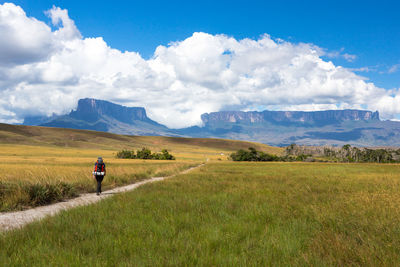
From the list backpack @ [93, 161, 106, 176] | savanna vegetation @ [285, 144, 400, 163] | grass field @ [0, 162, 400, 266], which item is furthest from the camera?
savanna vegetation @ [285, 144, 400, 163]

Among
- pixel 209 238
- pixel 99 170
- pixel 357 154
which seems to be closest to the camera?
pixel 209 238

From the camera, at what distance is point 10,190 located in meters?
12.9

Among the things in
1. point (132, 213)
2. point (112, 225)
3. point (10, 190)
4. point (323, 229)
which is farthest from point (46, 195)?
point (323, 229)

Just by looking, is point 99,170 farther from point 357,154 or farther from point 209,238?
point 357,154

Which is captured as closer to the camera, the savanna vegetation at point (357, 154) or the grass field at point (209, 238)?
the grass field at point (209, 238)

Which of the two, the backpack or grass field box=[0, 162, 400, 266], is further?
the backpack

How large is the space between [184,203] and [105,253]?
18.2ft

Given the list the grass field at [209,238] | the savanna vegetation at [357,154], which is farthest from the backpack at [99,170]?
the savanna vegetation at [357,154]

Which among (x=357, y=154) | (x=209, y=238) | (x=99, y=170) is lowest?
(x=357, y=154)

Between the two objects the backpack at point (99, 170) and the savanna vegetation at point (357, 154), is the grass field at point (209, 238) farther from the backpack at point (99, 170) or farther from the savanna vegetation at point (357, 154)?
the savanna vegetation at point (357, 154)

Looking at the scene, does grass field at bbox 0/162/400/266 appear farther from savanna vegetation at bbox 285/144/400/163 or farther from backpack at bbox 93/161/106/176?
savanna vegetation at bbox 285/144/400/163

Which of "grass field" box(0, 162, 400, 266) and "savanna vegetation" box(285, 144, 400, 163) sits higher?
"grass field" box(0, 162, 400, 266)

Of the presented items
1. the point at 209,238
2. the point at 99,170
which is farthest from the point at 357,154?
the point at 209,238

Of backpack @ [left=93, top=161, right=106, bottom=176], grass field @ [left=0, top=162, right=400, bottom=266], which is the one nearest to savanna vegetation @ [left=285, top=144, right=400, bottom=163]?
backpack @ [left=93, top=161, right=106, bottom=176]
